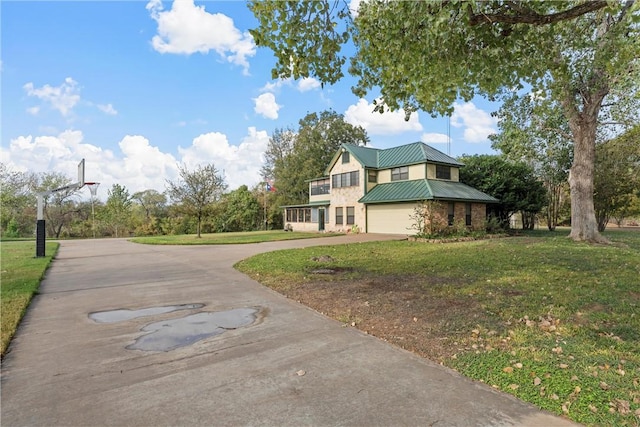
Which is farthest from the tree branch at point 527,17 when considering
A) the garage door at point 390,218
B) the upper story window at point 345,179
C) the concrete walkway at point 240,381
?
the upper story window at point 345,179

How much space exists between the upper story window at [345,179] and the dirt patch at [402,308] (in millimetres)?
19917

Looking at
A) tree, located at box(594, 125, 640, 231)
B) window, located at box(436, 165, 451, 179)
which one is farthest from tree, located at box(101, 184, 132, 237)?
tree, located at box(594, 125, 640, 231)

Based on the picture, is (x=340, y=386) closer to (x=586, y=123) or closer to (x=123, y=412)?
(x=123, y=412)

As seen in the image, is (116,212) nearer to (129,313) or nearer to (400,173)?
(400,173)

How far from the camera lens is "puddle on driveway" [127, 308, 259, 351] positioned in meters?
4.25

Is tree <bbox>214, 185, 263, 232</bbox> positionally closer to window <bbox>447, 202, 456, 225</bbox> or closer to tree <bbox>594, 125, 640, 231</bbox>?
window <bbox>447, 202, 456, 225</bbox>

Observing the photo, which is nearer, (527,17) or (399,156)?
(527,17)

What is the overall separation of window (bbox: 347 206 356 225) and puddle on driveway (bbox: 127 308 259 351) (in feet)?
72.6

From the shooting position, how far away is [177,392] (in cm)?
304

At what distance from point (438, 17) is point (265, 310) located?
16.6 feet

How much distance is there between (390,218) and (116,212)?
99.3ft

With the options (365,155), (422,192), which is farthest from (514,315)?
(365,155)

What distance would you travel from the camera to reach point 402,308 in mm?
5602

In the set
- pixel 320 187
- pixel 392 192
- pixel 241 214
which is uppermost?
pixel 320 187
